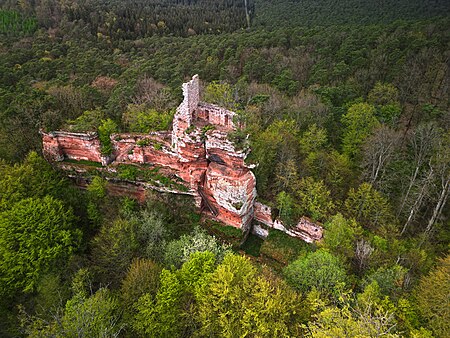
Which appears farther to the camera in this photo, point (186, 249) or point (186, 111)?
point (186, 111)

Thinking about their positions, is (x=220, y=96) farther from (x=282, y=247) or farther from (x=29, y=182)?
(x=29, y=182)

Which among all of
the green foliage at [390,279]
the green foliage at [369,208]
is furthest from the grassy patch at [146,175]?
the green foliage at [390,279]

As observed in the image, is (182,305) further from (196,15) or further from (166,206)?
(196,15)

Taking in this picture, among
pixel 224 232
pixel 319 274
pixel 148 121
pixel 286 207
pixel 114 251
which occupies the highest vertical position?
pixel 148 121

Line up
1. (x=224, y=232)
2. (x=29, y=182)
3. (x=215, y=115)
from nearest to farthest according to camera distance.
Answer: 1. (x=29, y=182)
2. (x=224, y=232)
3. (x=215, y=115)

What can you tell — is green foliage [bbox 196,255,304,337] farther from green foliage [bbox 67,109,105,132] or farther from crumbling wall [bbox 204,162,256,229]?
green foliage [bbox 67,109,105,132]

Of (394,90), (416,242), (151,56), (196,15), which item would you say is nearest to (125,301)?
(416,242)

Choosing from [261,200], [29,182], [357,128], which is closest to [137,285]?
[29,182]
